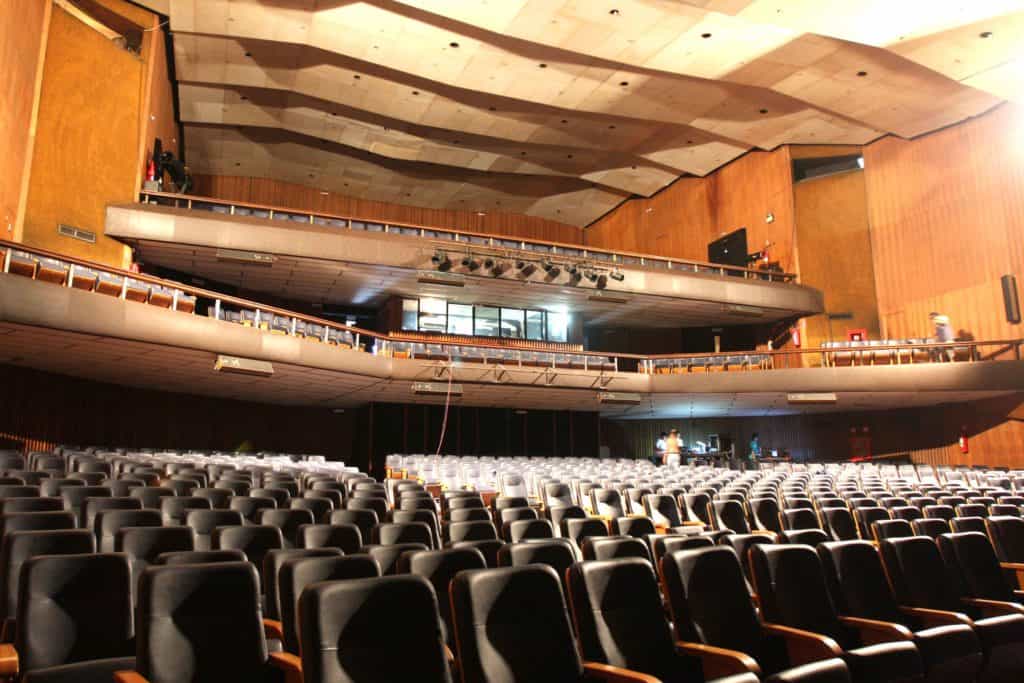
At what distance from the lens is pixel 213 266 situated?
50.0 ft

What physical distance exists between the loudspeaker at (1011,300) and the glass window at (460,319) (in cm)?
1237

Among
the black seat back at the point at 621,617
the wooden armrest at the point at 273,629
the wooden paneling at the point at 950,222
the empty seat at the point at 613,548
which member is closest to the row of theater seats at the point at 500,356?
the wooden paneling at the point at 950,222

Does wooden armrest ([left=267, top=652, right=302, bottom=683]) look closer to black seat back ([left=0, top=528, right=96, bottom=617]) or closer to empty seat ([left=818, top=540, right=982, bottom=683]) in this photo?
black seat back ([left=0, top=528, right=96, bottom=617])

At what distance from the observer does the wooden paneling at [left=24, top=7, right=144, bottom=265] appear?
1177 centimetres

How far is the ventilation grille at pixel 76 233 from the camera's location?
1204cm

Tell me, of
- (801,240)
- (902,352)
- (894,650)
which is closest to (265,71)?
(801,240)

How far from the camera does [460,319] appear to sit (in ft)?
62.6

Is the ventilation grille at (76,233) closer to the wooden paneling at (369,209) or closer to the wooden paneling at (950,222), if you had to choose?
the wooden paneling at (369,209)

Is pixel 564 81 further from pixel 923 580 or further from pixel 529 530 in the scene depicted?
pixel 923 580

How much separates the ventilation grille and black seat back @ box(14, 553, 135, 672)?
37.9 feet

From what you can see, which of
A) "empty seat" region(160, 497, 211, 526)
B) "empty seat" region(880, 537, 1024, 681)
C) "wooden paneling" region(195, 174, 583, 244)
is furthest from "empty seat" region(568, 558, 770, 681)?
"wooden paneling" region(195, 174, 583, 244)

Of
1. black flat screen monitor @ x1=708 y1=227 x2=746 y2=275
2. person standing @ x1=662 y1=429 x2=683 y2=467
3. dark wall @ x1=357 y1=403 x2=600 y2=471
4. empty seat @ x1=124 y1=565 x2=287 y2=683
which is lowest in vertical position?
empty seat @ x1=124 y1=565 x2=287 y2=683

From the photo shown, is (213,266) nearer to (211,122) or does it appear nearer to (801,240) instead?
(211,122)

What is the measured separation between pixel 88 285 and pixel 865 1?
12664mm
